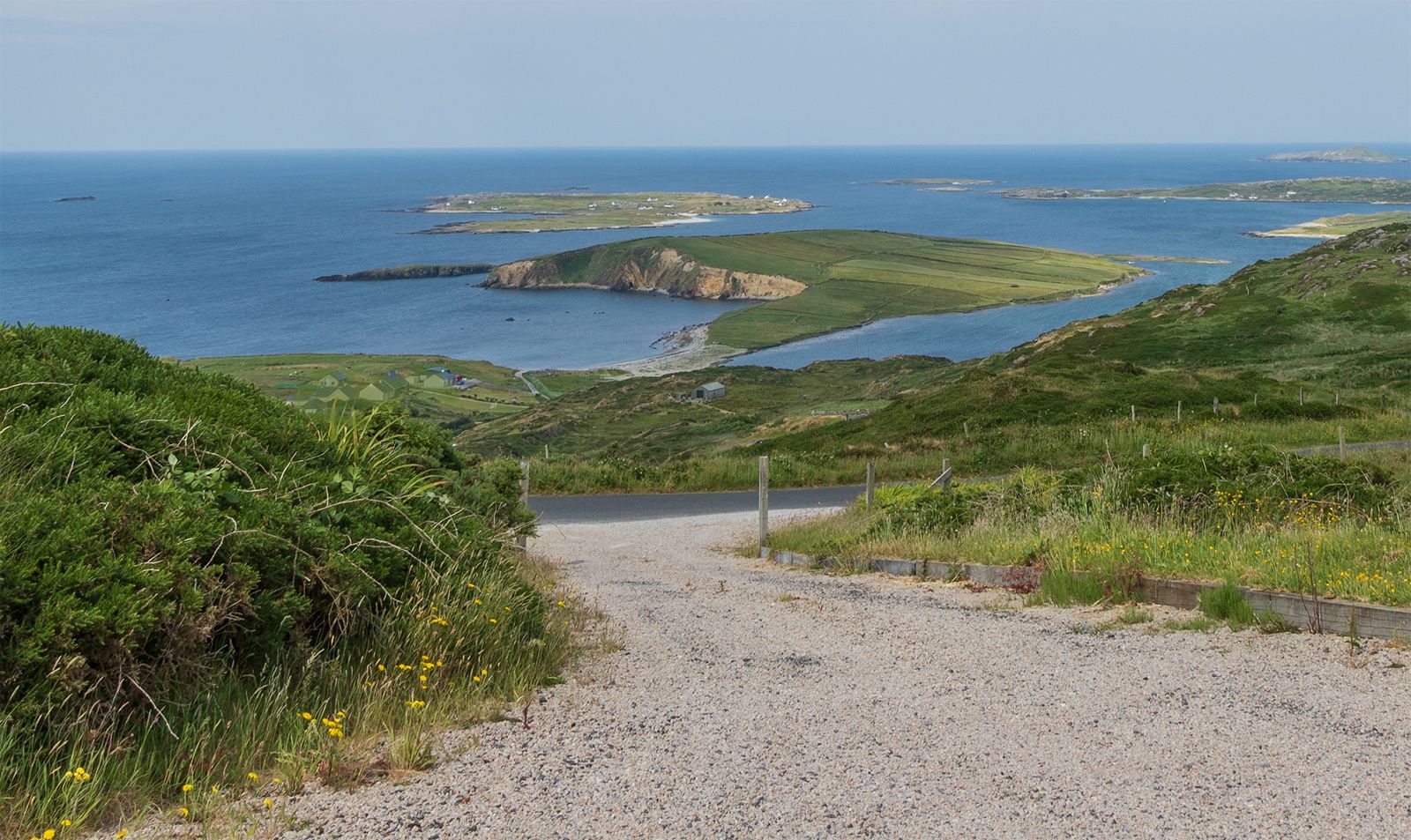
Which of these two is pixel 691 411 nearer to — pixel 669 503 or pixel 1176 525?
pixel 669 503

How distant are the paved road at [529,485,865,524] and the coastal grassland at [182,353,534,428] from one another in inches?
1847

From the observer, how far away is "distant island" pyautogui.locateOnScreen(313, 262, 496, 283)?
16700 cm

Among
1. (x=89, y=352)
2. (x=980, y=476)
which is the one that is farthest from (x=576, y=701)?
(x=980, y=476)

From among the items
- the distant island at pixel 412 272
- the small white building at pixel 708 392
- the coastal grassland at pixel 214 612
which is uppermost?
the coastal grassland at pixel 214 612

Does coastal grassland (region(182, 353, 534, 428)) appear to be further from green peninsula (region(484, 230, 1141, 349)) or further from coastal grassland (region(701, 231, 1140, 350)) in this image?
green peninsula (region(484, 230, 1141, 349))

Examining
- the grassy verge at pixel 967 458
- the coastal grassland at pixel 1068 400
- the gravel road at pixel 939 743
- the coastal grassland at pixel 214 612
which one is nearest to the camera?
the gravel road at pixel 939 743

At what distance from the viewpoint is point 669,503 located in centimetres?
2623

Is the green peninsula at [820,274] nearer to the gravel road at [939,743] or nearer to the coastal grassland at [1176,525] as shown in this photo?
the coastal grassland at [1176,525]

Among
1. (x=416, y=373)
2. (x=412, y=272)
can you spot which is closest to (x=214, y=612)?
(x=416, y=373)

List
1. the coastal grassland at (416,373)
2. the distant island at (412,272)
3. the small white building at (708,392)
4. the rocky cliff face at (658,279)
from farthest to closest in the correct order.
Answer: the distant island at (412,272) < the rocky cliff face at (658,279) < the coastal grassland at (416,373) < the small white building at (708,392)

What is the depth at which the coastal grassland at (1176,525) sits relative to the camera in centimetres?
930

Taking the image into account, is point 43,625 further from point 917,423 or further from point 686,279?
point 686,279

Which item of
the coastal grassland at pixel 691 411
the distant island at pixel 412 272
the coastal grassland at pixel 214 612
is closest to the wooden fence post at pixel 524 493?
the coastal grassland at pixel 214 612

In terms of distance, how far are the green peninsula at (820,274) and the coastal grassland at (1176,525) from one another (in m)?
112
